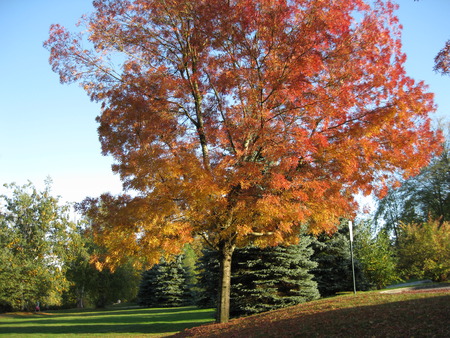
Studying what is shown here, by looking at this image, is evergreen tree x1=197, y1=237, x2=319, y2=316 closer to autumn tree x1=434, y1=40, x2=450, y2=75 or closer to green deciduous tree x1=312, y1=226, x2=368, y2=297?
green deciduous tree x1=312, y1=226, x2=368, y2=297

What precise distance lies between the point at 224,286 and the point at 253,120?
484 centimetres

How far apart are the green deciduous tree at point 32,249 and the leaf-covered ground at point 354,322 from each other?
25.4 meters

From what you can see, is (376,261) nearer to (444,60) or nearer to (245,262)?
(245,262)

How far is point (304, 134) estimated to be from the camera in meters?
8.20

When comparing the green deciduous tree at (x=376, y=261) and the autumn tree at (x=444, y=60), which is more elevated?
the autumn tree at (x=444, y=60)

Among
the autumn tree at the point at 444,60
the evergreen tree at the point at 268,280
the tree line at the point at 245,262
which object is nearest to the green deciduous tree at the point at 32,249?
the tree line at the point at 245,262

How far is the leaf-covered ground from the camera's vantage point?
5866mm

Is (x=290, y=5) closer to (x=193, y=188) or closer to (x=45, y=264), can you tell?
(x=193, y=188)

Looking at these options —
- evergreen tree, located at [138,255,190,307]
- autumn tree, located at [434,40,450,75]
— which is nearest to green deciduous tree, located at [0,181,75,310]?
evergreen tree, located at [138,255,190,307]

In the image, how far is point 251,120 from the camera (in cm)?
873

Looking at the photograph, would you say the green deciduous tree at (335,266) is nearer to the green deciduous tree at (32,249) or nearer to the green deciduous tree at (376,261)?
the green deciduous tree at (376,261)

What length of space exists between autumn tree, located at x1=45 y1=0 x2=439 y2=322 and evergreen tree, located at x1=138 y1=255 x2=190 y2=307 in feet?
79.8

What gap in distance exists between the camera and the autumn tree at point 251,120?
8367 millimetres

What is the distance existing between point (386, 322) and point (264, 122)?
501 cm
